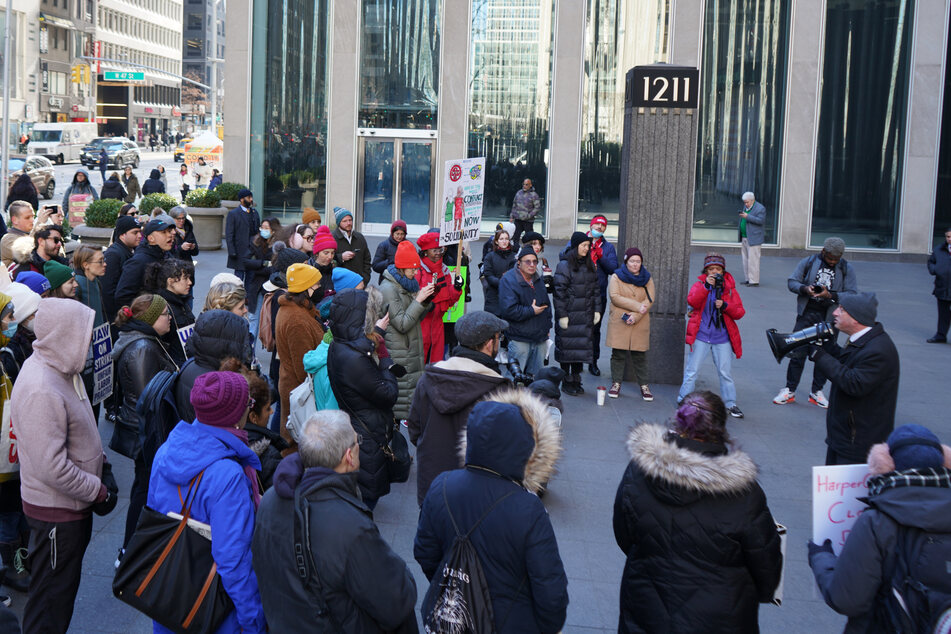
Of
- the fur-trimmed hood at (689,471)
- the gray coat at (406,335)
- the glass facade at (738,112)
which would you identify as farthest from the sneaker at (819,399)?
the glass facade at (738,112)

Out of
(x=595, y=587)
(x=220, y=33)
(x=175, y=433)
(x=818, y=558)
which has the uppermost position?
(x=220, y=33)

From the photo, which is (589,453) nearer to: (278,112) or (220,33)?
(278,112)

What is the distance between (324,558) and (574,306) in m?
7.38

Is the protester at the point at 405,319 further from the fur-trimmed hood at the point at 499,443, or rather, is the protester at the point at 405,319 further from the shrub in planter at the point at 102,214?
the shrub in planter at the point at 102,214

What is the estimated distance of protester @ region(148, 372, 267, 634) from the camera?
394cm

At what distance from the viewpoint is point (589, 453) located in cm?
899

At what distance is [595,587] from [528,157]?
66.8 ft

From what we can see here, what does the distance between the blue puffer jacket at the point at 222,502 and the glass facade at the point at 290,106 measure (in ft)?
73.3

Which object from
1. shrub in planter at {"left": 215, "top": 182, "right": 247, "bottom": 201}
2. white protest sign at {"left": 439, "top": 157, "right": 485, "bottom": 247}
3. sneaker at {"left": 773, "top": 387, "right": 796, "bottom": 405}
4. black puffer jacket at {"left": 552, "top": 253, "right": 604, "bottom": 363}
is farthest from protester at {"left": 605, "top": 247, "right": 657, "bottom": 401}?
shrub in planter at {"left": 215, "top": 182, "right": 247, "bottom": 201}

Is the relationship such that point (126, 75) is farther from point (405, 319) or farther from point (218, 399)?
point (218, 399)

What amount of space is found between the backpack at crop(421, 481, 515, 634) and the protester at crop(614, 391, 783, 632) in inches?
25.4

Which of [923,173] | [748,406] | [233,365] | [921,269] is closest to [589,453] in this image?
[748,406]

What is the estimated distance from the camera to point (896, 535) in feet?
11.8

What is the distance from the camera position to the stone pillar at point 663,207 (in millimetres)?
11500
